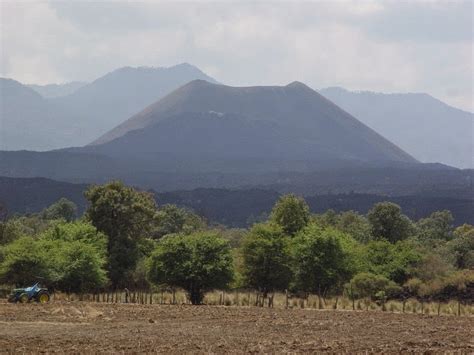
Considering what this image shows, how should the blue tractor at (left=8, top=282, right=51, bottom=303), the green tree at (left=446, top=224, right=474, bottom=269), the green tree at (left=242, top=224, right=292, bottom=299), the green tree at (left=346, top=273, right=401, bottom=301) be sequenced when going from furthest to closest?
the green tree at (left=446, top=224, right=474, bottom=269)
the green tree at (left=242, top=224, right=292, bottom=299)
the green tree at (left=346, top=273, right=401, bottom=301)
the blue tractor at (left=8, top=282, right=51, bottom=303)

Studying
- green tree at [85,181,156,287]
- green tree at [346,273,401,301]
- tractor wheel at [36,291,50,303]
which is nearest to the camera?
tractor wheel at [36,291,50,303]

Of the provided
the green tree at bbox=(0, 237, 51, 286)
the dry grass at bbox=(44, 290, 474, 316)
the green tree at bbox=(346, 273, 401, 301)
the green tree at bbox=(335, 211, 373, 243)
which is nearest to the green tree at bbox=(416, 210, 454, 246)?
the green tree at bbox=(335, 211, 373, 243)

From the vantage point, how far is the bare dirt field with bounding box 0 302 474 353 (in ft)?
98.3

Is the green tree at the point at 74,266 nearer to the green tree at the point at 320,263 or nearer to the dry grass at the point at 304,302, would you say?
the dry grass at the point at 304,302

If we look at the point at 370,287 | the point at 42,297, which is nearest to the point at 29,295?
the point at 42,297

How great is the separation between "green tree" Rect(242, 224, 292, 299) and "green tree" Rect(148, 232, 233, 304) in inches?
128

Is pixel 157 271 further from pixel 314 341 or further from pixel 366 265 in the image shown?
pixel 314 341

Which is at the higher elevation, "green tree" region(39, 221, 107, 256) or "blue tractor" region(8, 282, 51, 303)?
"green tree" region(39, 221, 107, 256)

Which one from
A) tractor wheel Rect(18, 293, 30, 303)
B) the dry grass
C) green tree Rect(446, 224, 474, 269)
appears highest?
green tree Rect(446, 224, 474, 269)

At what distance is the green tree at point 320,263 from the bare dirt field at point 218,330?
40.5ft

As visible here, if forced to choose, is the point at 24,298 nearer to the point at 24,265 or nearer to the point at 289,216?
the point at 24,265

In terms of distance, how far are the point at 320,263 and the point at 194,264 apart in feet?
35.8

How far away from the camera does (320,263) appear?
58906 mm

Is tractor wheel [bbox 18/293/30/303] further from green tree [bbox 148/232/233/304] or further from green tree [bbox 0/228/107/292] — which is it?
green tree [bbox 148/232/233/304]
